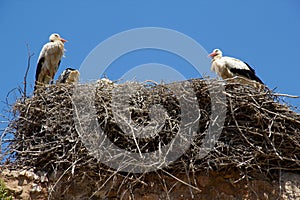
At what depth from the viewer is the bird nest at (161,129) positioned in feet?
20.1

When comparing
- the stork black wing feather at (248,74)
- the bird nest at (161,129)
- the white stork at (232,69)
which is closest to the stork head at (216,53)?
the white stork at (232,69)

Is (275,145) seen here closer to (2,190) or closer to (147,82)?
(147,82)

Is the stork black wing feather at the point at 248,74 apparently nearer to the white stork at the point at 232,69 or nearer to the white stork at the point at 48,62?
the white stork at the point at 232,69

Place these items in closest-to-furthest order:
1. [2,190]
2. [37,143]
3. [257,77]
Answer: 1. [2,190]
2. [37,143]
3. [257,77]

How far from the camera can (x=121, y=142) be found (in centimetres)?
630

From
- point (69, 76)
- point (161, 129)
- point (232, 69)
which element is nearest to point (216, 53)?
point (232, 69)

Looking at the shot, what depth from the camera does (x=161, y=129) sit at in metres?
6.29

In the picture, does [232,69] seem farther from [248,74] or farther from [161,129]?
[161,129]

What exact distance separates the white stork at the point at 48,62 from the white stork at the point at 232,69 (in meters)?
2.52

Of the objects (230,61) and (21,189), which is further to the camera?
(230,61)

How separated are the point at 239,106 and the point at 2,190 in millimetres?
2622

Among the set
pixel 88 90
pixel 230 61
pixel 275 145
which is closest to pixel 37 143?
pixel 88 90

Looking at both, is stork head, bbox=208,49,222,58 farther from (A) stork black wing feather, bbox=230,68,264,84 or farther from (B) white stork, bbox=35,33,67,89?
(B) white stork, bbox=35,33,67,89

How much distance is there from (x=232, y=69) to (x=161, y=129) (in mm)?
2173
